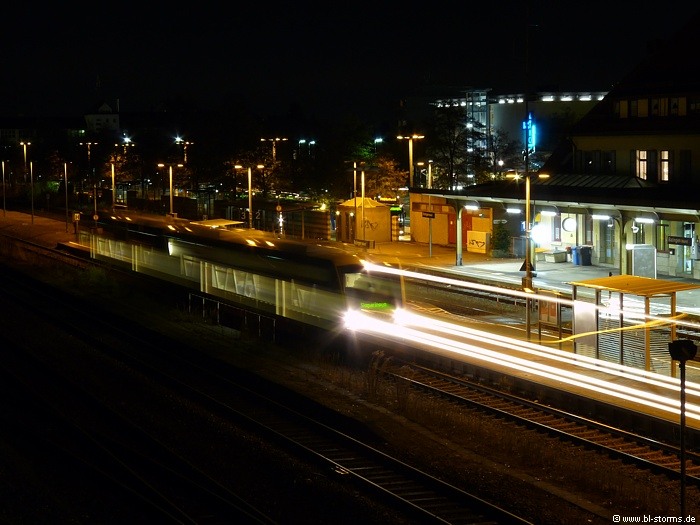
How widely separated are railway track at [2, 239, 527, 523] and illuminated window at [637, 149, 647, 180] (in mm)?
23798

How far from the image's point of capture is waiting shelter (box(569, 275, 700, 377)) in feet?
59.3

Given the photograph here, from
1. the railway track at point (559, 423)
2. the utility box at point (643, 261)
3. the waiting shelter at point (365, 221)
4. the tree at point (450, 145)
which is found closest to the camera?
the railway track at point (559, 423)

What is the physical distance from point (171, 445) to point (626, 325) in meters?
9.15

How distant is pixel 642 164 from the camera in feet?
135

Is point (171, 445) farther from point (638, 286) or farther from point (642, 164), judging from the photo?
point (642, 164)

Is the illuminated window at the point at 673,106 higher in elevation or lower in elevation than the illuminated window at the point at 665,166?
higher

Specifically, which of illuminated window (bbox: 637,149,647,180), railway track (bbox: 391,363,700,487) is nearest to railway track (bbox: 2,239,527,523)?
railway track (bbox: 391,363,700,487)

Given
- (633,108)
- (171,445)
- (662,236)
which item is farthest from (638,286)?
(633,108)

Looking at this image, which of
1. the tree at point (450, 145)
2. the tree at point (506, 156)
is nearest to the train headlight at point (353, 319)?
the tree at point (450, 145)

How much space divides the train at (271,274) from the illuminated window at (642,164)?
1906 cm

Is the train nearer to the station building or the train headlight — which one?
the train headlight

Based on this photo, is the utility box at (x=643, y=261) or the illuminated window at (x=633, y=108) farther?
the illuminated window at (x=633, y=108)

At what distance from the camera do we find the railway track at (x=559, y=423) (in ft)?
46.5

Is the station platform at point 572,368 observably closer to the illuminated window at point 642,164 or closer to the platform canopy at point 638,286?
the platform canopy at point 638,286
